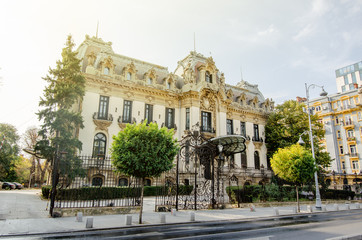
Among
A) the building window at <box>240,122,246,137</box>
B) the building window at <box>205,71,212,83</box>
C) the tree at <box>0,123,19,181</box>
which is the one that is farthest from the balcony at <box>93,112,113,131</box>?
the building window at <box>240,122,246,137</box>

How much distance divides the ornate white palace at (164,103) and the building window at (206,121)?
0.15m

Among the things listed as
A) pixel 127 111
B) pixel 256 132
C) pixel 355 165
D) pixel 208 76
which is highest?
pixel 208 76

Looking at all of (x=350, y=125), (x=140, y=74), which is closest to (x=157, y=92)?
(x=140, y=74)

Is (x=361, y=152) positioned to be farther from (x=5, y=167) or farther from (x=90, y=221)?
(x=5, y=167)

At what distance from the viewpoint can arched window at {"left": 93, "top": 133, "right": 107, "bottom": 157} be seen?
1047 inches

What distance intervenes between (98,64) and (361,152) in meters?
53.4

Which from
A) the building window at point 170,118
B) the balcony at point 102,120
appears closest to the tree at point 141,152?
the balcony at point 102,120

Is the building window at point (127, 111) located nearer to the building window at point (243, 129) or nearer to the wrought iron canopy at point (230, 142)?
the wrought iron canopy at point (230, 142)

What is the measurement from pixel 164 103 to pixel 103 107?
8.19 metres

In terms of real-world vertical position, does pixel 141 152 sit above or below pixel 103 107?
below

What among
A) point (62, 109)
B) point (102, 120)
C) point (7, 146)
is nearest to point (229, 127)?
point (102, 120)

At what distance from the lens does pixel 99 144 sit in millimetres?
26891

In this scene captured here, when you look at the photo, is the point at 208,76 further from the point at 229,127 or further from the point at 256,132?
the point at 256,132

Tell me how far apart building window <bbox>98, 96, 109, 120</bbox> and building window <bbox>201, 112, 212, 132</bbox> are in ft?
42.9
